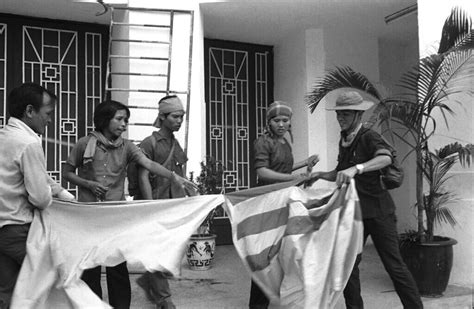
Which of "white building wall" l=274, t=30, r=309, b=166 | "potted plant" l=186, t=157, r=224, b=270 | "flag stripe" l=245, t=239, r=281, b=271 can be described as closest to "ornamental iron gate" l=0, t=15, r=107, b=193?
"potted plant" l=186, t=157, r=224, b=270

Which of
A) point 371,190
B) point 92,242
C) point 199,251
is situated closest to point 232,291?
point 199,251

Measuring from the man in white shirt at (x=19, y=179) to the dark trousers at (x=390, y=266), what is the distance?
2207mm

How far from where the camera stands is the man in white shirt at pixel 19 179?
2844 millimetres

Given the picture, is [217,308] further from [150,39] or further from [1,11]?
[1,11]

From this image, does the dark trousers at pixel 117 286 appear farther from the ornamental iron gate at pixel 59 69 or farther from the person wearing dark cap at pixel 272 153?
the ornamental iron gate at pixel 59 69

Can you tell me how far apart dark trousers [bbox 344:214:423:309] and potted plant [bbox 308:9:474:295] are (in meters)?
1.33

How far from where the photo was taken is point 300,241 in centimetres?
355

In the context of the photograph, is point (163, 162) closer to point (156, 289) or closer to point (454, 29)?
point (156, 289)

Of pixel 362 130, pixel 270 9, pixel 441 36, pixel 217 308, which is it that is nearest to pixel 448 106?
pixel 441 36

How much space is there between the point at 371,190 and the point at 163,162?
5.36 feet

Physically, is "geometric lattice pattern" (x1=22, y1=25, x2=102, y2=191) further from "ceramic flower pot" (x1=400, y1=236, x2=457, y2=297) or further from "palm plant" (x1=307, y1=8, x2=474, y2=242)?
"ceramic flower pot" (x1=400, y1=236, x2=457, y2=297)

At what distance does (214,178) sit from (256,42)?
9.04 ft

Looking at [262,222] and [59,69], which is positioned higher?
[59,69]

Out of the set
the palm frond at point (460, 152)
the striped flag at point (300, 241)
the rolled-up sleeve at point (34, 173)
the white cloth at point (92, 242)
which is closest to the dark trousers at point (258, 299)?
the striped flag at point (300, 241)
